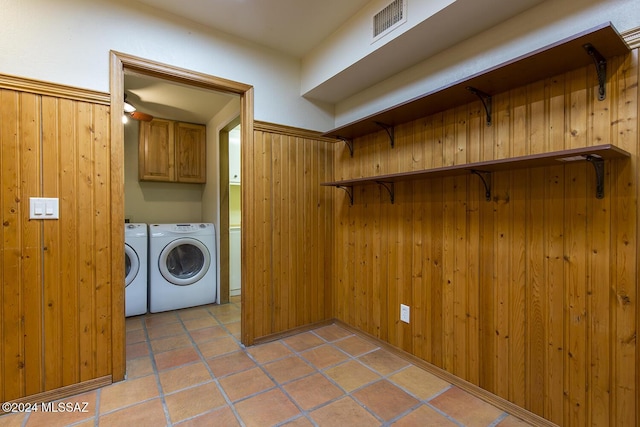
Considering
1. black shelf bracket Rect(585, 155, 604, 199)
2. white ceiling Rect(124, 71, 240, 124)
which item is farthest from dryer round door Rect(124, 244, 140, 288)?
black shelf bracket Rect(585, 155, 604, 199)

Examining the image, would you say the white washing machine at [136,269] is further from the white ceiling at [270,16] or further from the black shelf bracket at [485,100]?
the black shelf bracket at [485,100]

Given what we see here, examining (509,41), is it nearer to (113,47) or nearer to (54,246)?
(113,47)

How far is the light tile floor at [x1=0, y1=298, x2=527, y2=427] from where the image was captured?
1522 mm

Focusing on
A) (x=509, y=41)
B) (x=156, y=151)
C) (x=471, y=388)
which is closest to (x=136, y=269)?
(x=156, y=151)

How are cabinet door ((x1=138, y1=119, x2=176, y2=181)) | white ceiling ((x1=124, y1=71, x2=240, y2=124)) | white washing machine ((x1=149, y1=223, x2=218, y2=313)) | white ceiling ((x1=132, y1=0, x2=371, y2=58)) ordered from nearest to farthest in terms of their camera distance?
1. white ceiling ((x1=132, y1=0, x2=371, y2=58))
2. white ceiling ((x1=124, y1=71, x2=240, y2=124))
3. white washing machine ((x1=149, y1=223, x2=218, y2=313))
4. cabinet door ((x1=138, y1=119, x2=176, y2=181))

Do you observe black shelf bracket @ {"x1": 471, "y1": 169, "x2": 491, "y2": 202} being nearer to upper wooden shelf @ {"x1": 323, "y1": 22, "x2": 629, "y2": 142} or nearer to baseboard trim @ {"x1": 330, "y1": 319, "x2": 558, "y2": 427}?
upper wooden shelf @ {"x1": 323, "y1": 22, "x2": 629, "y2": 142}

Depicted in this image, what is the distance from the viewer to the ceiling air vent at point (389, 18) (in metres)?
1.74

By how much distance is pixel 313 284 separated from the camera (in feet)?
8.93

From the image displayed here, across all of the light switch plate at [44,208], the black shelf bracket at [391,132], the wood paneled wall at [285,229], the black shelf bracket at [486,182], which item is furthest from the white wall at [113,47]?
the black shelf bracket at [486,182]

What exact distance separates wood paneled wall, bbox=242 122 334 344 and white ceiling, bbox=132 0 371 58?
0.70 metres

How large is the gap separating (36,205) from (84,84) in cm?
76

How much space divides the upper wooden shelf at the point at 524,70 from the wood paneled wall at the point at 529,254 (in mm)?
59

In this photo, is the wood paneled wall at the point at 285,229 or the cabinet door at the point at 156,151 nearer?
the wood paneled wall at the point at 285,229

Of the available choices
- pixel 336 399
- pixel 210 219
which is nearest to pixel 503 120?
pixel 336 399
